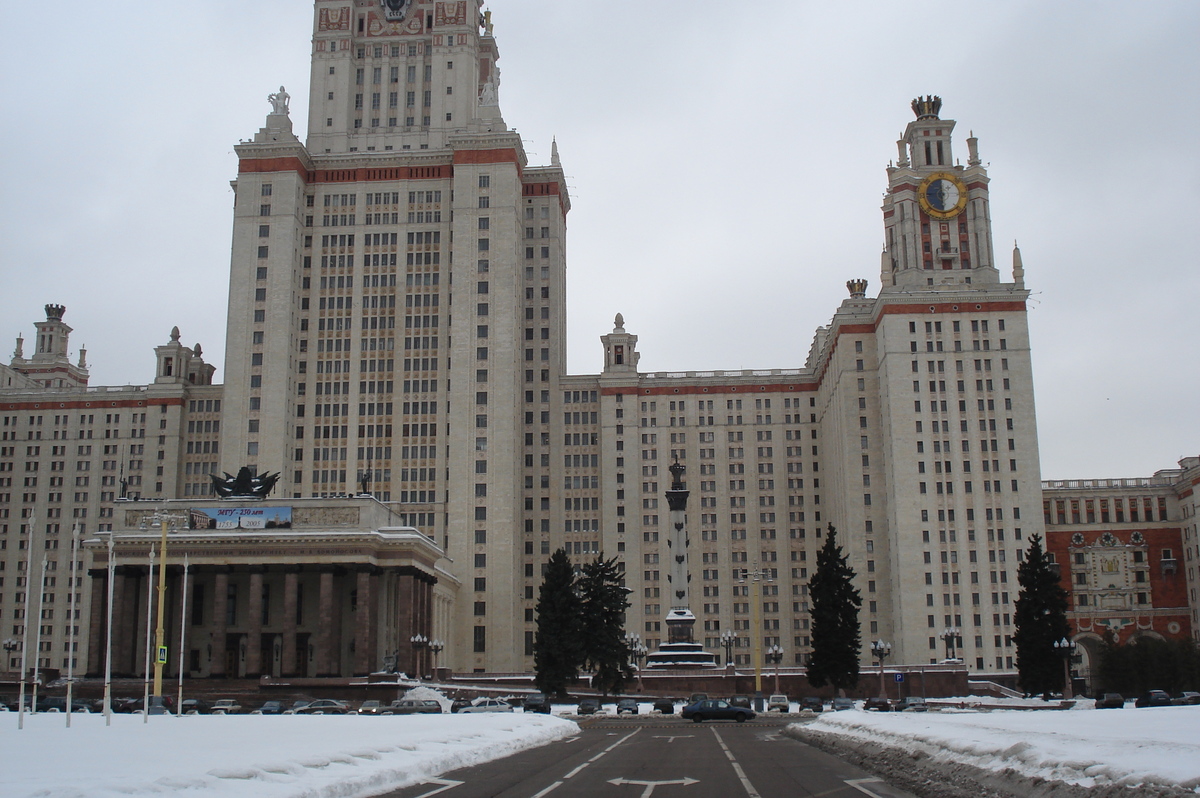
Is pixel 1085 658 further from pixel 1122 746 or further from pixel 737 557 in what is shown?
pixel 1122 746

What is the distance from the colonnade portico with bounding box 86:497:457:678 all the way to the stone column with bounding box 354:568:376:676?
0.10 m

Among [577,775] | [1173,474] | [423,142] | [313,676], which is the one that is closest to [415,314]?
[423,142]

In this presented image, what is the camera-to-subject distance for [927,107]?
137 metres

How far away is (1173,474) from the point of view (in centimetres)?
14100

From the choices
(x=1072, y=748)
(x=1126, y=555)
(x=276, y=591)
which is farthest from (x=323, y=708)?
(x=1126, y=555)

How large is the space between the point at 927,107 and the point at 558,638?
278 feet

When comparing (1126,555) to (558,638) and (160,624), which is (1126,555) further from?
(160,624)

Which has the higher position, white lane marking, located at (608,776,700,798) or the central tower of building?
the central tower of building

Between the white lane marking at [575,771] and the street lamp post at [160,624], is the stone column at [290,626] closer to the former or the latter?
the street lamp post at [160,624]

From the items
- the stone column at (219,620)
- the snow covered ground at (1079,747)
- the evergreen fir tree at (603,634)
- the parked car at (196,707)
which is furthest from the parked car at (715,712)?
the stone column at (219,620)

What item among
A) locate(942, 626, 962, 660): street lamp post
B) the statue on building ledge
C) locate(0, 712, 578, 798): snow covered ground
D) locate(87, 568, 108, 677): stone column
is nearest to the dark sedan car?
locate(0, 712, 578, 798): snow covered ground

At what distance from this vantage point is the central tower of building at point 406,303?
126875 millimetres

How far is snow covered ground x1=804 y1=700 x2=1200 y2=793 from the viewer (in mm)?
17953

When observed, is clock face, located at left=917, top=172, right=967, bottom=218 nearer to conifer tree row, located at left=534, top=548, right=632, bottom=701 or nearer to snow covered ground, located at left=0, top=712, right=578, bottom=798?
conifer tree row, located at left=534, top=548, right=632, bottom=701
